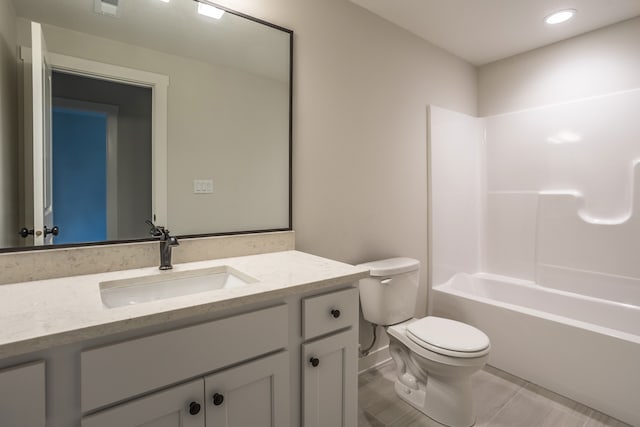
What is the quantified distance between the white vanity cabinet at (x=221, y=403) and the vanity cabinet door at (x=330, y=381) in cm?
9

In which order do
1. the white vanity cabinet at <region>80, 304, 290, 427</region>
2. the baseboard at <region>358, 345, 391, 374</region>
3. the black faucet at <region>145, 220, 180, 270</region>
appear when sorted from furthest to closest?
the baseboard at <region>358, 345, 391, 374</region> → the black faucet at <region>145, 220, 180, 270</region> → the white vanity cabinet at <region>80, 304, 290, 427</region>

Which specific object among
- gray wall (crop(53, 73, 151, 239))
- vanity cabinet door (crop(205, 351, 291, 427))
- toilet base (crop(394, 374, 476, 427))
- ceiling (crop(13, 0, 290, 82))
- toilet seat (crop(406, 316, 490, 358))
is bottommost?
toilet base (crop(394, 374, 476, 427))

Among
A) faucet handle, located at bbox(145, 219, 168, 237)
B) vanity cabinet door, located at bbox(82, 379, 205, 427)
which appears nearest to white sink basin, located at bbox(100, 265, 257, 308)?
faucet handle, located at bbox(145, 219, 168, 237)

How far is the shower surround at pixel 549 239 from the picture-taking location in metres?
1.92

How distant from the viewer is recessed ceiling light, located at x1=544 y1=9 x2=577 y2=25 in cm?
210

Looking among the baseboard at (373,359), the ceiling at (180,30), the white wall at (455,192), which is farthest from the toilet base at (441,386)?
the ceiling at (180,30)

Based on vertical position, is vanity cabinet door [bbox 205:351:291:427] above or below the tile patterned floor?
above

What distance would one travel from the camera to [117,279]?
1177 mm

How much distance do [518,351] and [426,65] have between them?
2.11 metres

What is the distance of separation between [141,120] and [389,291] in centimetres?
153

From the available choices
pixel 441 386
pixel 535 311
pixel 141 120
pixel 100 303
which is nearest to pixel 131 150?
pixel 141 120

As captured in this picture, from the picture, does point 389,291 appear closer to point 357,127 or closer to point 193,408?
point 357,127

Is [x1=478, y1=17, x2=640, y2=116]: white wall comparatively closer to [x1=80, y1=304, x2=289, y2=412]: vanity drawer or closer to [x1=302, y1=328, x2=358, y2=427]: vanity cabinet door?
[x1=302, y1=328, x2=358, y2=427]: vanity cabinet door

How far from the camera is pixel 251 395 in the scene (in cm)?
101
